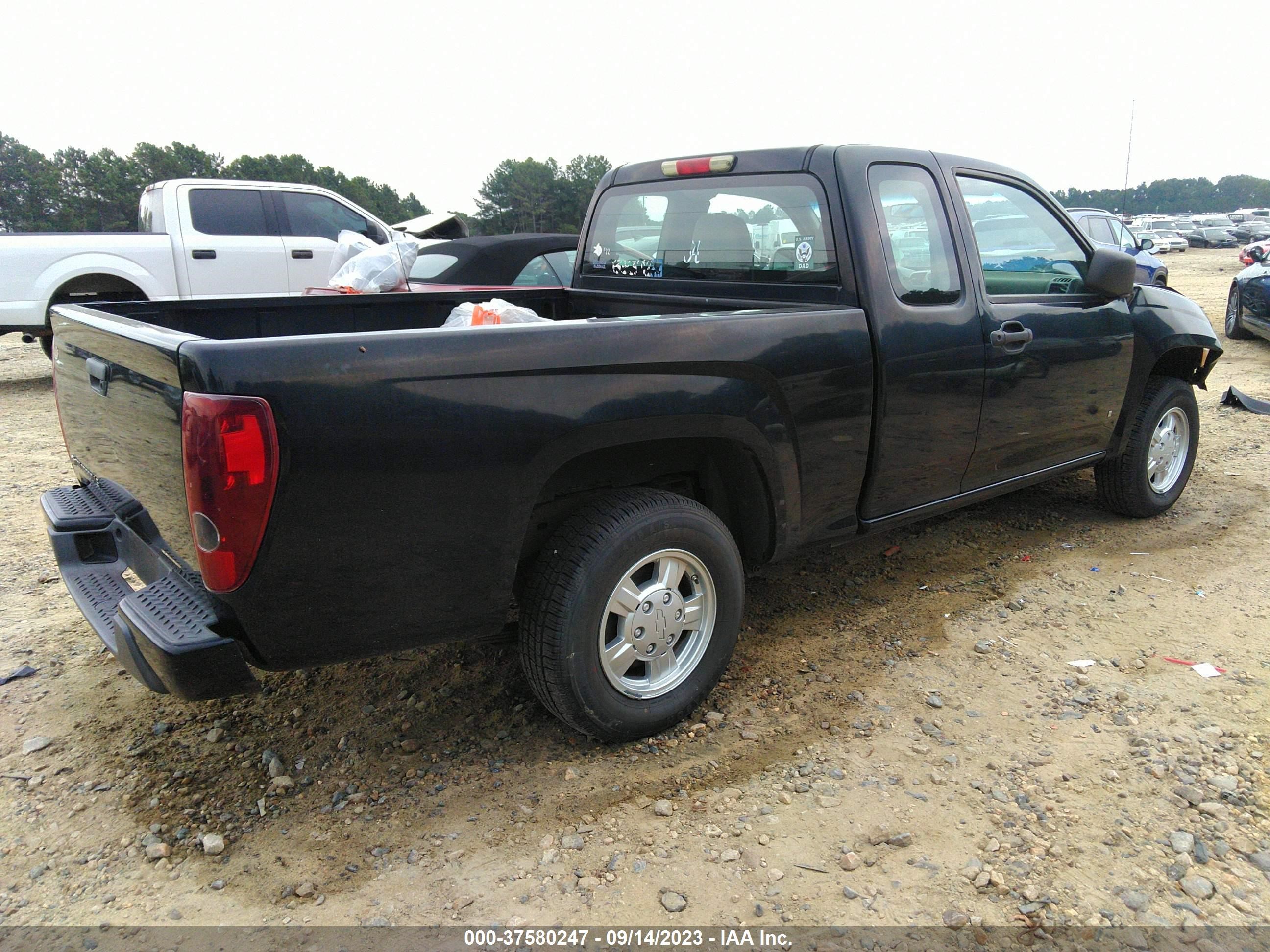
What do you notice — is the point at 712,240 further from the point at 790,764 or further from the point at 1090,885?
the point at 1090,885

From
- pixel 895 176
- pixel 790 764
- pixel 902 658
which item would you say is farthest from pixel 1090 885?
pixel 895 176

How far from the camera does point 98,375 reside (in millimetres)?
2592

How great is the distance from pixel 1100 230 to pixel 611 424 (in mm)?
14080

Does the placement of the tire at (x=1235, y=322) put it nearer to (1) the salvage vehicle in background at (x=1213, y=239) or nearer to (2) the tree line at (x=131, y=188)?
(2) the tree line at (x=131, y=188)

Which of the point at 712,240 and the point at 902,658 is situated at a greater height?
the point at 712,240

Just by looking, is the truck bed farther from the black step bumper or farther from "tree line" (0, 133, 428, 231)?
"tree line" (0, 133, 428, 231)

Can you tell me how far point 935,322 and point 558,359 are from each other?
1.71m

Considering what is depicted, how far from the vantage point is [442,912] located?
221cm

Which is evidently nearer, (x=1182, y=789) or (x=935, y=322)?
(x=1182, y=789)

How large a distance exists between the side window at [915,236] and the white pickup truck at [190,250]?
21.8 ft

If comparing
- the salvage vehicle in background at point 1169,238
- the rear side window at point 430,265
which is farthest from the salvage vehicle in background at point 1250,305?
the salvage vehicle in background at point 1169,238

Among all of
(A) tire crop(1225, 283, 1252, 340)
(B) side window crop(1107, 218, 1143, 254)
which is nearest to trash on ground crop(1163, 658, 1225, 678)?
(A) tire crop(1225, 283, 1252, 340)

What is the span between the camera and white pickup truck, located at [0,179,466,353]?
8.67 metres

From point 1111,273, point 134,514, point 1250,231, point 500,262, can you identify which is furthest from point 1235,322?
point 1250,231
